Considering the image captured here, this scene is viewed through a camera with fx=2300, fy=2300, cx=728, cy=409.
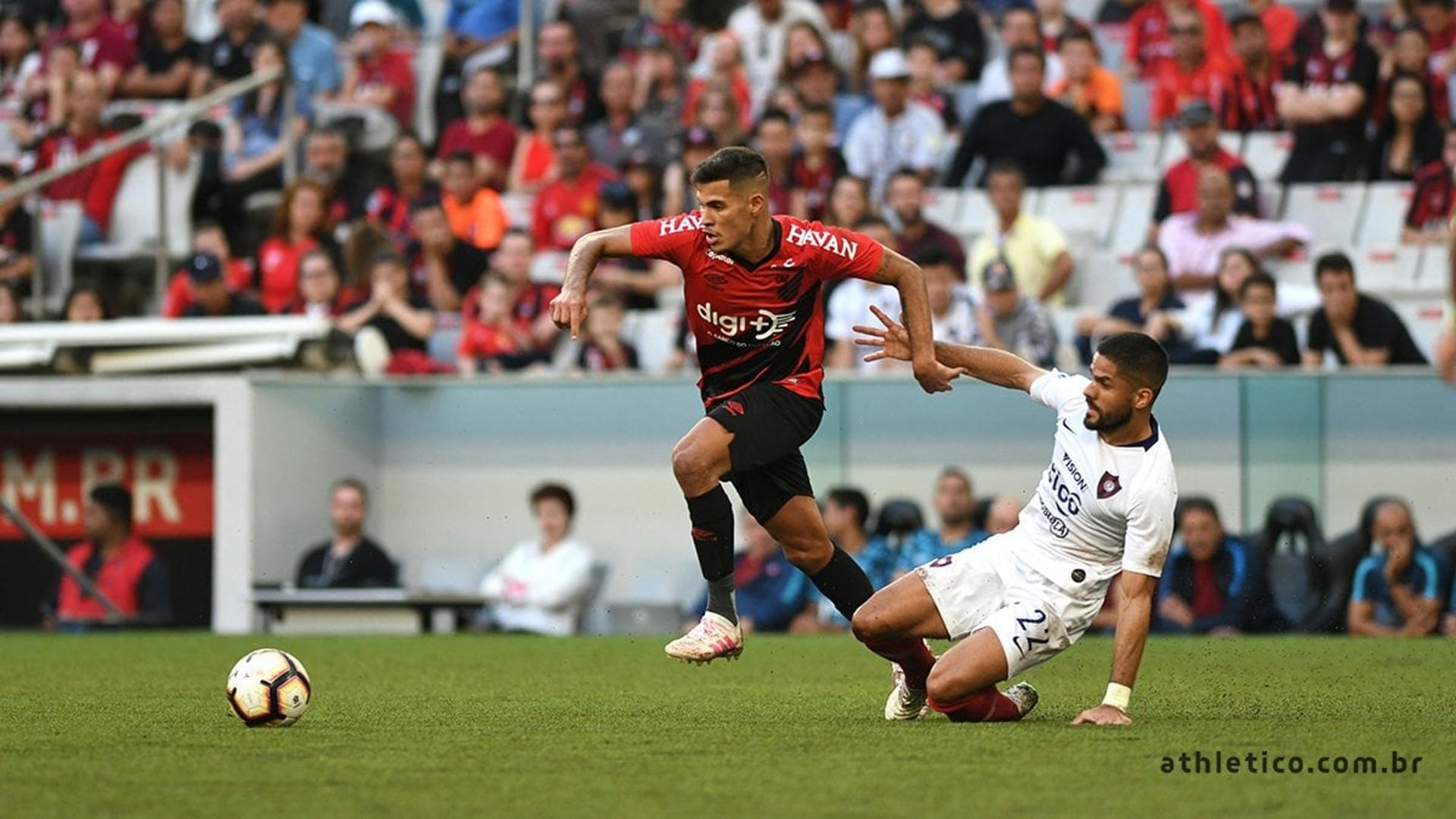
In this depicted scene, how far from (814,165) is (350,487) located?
13.3 feet

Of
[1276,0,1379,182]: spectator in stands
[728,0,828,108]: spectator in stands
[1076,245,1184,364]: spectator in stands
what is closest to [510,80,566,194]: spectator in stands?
[728,0,828,108]: spectator in stands

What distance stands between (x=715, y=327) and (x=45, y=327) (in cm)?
874

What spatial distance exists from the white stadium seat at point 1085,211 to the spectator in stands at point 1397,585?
3.76m

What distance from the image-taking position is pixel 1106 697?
7430 millimetres

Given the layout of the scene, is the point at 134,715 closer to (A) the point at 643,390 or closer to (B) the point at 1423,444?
(A) the point at 643,390

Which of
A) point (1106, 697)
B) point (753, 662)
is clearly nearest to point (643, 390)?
point (753, 662)

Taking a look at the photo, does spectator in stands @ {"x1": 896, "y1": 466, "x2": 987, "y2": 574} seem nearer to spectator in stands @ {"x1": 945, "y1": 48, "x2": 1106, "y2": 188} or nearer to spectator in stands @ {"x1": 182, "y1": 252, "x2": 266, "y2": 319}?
spectator in stands @ {"x1": 945, "y1": 48, "x2": 1106, "y2": 188}

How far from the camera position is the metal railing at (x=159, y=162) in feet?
57.7

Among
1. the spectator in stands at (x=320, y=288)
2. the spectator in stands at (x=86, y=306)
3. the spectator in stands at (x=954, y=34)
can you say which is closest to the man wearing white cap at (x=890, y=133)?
the spectator in stands at (x=954, y=34)

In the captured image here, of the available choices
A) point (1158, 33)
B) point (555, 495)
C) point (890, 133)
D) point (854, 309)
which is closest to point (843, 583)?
point (555, 495)

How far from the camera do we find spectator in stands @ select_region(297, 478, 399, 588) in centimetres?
1525

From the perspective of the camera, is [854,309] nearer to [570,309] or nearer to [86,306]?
[86,306]

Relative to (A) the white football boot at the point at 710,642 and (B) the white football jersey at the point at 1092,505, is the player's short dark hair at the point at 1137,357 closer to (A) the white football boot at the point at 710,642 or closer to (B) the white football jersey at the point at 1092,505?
(B) the white football jersey at the point at 1092,505

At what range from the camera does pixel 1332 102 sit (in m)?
15.8
